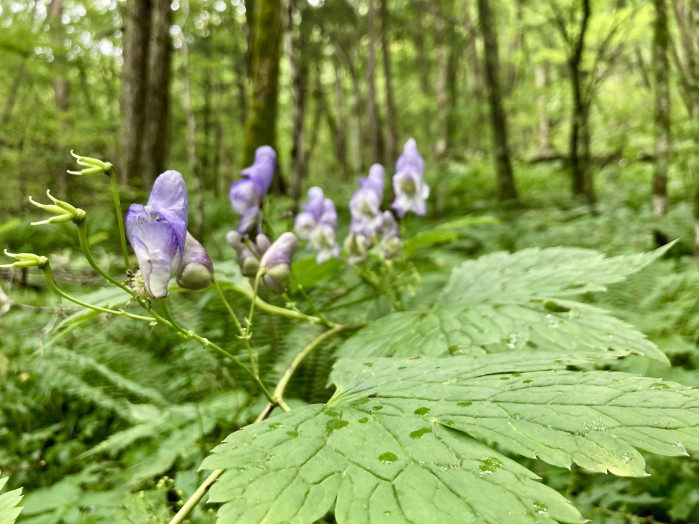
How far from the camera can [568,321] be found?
4.33 feet

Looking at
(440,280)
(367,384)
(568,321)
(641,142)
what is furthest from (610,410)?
(641,142)

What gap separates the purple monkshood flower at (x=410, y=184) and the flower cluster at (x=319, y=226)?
0.30 meters

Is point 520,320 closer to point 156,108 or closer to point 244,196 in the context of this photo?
point 244,196

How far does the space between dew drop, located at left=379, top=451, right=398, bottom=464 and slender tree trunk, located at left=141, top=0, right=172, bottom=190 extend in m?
4.79

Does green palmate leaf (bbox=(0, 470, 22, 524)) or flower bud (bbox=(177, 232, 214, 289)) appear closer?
green palmate leaf (bbox=(0, 470, 22, 524))

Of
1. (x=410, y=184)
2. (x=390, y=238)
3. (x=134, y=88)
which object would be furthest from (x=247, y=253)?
(x=134, y=88)

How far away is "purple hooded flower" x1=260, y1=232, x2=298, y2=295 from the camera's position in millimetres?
1295

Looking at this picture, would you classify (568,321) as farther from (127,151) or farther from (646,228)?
(127,151)

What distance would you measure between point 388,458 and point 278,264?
71 centimetres

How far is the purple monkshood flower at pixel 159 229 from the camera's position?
885 mm

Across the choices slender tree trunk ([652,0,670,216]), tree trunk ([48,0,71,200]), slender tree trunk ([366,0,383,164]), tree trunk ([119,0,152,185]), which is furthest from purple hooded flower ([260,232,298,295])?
tree trunk ([119,0,152,185])

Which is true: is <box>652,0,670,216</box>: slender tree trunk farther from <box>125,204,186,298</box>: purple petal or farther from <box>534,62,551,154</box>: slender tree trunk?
<box>125,204,186,298</box>: purple petal

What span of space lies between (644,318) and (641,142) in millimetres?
5674

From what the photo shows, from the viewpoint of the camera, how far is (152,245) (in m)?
0.90
